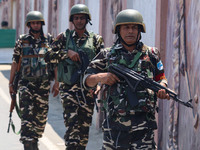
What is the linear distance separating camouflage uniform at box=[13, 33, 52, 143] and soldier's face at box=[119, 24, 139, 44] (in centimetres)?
301

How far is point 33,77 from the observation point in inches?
290

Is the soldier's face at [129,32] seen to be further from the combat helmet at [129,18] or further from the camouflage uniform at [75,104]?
the camouflage uniform at [75,104]

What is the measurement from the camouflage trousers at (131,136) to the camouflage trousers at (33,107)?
2908 millimetres

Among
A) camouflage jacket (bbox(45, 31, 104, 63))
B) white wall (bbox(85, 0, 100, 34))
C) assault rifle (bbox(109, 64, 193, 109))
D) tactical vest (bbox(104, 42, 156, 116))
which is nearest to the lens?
assault rifle (bbox(109, 64, 193, 109))

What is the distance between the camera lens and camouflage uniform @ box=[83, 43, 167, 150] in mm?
4484

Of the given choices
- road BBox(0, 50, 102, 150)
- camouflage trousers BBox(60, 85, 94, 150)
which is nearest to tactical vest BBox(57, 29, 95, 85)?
camouflage trousers BBox(60, 85, 94, 150)

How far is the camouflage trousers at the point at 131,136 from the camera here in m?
4.48

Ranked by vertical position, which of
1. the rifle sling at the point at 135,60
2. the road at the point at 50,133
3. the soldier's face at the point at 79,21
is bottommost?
the road at the point at 50,133

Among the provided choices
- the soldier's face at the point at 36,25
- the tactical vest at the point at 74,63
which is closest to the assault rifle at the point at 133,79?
the tactical vest at the point at 74,63

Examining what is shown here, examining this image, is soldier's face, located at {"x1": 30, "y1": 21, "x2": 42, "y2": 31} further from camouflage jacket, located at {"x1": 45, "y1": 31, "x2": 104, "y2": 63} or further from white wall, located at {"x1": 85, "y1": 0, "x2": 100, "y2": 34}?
white wall, located at {"x1": 85, "y1": 0, "x2": 100, "y2": 34}

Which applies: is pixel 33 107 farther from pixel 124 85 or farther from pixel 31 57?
pixel 124 85

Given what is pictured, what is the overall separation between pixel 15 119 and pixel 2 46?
18711 mm

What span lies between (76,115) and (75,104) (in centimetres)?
14

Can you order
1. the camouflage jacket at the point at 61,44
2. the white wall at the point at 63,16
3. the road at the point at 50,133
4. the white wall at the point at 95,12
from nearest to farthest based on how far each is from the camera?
1. the camouflage jacket at the point at 61,44
2. the road at the point at 50,133
3. the white wall at the point at 95,12
4. the white wall at the point at 63,16
